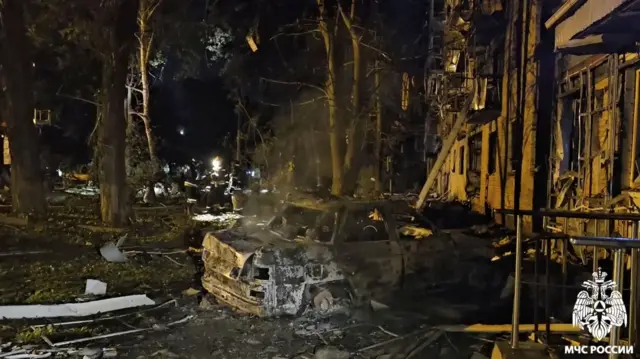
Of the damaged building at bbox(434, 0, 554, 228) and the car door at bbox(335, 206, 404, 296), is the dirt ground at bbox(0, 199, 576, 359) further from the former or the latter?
the damaged building at bbox(434, 0, 554, 228)

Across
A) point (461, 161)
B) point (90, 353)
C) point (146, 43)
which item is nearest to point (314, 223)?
point (90, 353)

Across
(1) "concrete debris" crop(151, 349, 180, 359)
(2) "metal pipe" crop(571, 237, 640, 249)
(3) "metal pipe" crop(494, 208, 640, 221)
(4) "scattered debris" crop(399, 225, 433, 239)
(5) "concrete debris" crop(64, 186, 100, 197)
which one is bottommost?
(1) "concrete debris" crop(151, 349, 180, 359)

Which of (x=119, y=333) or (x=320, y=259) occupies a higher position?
(x=320, y=259)

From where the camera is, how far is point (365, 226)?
8.95 metres

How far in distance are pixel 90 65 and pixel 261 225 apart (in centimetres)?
2676

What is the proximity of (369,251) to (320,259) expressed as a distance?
0.78 m

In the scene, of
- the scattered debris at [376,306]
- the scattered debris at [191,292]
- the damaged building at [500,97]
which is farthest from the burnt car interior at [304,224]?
the damaged building at [500,97]

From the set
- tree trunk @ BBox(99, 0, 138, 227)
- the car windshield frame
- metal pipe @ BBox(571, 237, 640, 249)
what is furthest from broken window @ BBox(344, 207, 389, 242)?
tree trunk @ BBox(99, 0, 138, 227)

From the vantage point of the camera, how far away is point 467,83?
69.3ft

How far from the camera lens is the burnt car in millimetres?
7941

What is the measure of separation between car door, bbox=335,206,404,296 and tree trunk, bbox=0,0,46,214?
1368cm

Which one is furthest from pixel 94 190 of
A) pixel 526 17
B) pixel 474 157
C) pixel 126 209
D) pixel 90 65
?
pixel 526 17

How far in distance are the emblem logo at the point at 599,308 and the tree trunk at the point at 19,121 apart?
1776 cm

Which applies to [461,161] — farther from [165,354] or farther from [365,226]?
[165,354]
